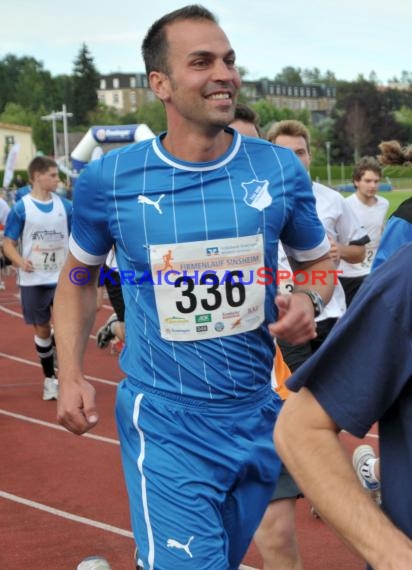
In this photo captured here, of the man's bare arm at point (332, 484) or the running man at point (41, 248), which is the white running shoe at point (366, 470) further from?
the running man at point (41, 248)

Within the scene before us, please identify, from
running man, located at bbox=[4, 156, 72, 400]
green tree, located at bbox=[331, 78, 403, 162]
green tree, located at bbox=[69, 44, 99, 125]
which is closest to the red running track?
running man, located at bbox=[4, 156, 72, 400]

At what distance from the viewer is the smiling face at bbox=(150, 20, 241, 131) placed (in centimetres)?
328

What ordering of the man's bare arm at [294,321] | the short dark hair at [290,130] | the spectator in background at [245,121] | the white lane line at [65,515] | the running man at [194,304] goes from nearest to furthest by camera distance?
the man's bare arm at [294,321]
the running man at [194,304]
the spectator in background at [245,121]
the white lane line at [65,515]
the short dark hair at [290,130]

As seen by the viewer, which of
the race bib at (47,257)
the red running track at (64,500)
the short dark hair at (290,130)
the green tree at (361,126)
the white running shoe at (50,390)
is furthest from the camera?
the green tree at (361,126)

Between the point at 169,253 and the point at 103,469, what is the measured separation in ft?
11.8

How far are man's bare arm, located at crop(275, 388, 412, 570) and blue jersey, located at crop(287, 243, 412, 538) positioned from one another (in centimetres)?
3

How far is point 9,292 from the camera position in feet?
61.8

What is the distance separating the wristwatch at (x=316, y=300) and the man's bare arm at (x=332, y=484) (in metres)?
1.70

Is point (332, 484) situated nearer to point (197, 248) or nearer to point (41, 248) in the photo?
point (197, 248)

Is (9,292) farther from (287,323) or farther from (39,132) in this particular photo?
(39,132)

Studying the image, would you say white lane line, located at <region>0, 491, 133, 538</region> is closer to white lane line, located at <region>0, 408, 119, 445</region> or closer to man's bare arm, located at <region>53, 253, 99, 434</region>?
white lane line, located at <region>0, 408, 119, 445</region>

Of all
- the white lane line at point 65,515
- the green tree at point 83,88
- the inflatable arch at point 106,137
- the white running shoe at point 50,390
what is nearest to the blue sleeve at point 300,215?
the white lane line at point 65,515

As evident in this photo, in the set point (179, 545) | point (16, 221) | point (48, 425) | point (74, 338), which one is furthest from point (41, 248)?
point (179, 545)

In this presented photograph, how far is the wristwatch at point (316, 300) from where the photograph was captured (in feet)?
11.0
